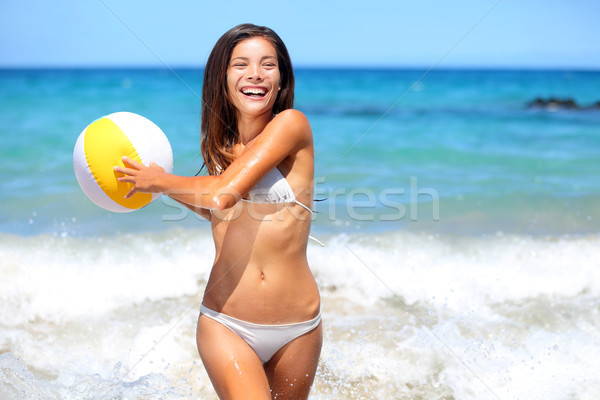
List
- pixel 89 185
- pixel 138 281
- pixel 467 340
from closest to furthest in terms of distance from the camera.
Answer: pixel 89 185 < pixel 467 340 < pixel 138 281

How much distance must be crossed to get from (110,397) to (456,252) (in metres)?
4.43

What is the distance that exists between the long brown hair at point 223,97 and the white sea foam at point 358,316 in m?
2.13

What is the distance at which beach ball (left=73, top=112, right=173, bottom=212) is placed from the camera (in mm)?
2750

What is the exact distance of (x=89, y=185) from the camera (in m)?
2.78

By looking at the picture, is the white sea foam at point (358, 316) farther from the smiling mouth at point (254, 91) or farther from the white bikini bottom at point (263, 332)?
the smiling mouth at point (254, 91)

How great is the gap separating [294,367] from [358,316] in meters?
3.00

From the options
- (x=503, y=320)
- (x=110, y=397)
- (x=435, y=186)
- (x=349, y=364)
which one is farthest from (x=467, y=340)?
(x=435, y=186)

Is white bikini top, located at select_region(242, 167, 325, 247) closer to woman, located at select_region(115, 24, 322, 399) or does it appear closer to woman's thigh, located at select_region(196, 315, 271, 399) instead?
woman, located at select_region(115, 24, 322, 399)

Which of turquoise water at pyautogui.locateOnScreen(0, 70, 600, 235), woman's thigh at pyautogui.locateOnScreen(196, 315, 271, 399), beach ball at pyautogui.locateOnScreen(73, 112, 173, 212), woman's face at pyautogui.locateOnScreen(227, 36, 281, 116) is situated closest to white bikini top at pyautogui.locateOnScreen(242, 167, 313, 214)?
woman's face at pyautogui.locateOnScreen(227, 36, 281, 116)

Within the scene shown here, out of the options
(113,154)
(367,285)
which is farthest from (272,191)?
(367,285)

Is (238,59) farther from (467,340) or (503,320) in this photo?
(503,320)

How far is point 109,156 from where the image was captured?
2748 mm

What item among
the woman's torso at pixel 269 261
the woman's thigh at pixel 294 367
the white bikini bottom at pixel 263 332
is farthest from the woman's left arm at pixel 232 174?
the woman's thigh at pixel 294 367

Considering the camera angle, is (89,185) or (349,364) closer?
(89,185)
